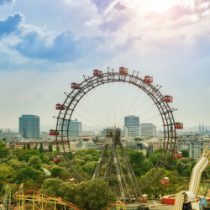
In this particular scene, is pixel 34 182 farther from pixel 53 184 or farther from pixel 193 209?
pixel 193 209

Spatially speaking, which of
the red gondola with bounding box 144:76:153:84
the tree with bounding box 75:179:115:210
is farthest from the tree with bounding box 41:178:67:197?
the red gondola with bounding box 144:76:153:84

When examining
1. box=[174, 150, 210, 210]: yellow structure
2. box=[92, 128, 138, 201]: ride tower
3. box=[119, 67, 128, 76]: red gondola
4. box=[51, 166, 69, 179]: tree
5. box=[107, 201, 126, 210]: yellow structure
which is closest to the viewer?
box=[174, 150, 210, 210]: yellow structure

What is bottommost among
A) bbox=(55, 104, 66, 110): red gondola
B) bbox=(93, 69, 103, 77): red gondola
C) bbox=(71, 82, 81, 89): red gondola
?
bbox=(55, 104, 66, 110): red gondola

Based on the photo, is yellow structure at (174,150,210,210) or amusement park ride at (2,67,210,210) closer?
yellow structure at (174,150,210,210)

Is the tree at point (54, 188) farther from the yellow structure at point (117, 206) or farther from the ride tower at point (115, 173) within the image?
the yellow structure at point (117, 206)

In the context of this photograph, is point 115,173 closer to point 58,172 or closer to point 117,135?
point 117,135

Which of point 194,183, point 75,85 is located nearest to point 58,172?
point 75,85

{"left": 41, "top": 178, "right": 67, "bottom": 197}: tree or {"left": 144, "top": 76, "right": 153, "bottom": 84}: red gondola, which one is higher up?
{"left": 144, "top": 76, "right": 153, "bottom": 84}: red gondola

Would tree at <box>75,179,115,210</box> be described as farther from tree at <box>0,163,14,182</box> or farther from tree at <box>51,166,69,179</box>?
tree at <box>51,166,69,179</box>

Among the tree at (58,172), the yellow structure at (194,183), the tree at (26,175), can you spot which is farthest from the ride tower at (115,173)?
the yellow structure at (194,183)

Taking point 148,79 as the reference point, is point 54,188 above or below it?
below
